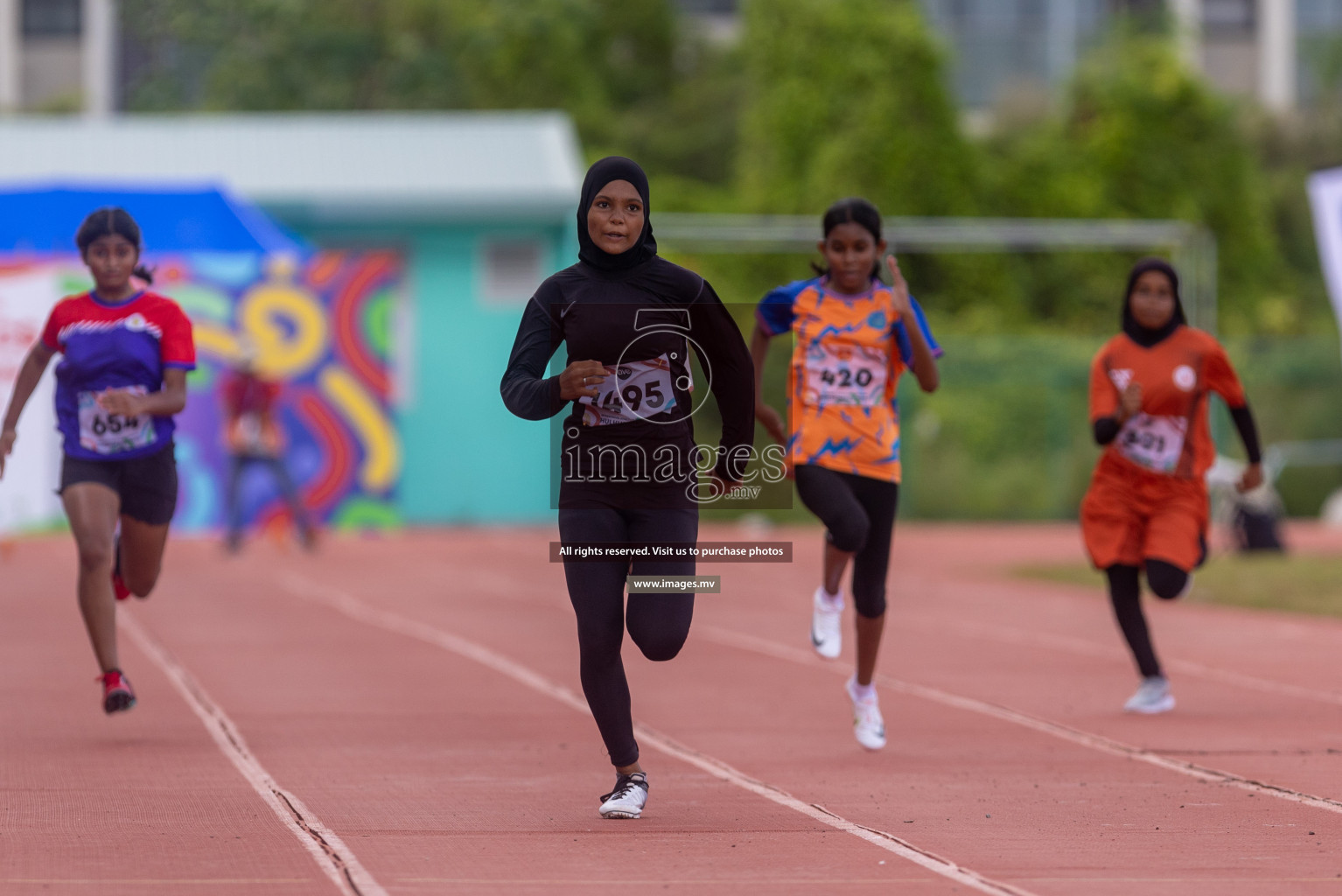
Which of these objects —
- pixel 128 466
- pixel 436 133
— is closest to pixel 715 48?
pixel 436 133

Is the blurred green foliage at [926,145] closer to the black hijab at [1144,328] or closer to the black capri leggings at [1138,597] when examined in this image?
the black hijab at [1144,328]

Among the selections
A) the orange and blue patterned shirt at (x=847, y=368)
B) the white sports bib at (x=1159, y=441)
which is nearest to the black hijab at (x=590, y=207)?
the orange and blue patterned shirt at (x=847, y=368)

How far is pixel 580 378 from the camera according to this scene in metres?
6.46

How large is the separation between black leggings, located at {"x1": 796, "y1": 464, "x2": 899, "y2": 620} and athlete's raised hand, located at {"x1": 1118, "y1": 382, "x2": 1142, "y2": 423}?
1.52 metres

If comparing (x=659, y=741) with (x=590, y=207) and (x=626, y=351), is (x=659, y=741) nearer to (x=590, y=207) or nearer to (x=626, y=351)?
(x=626, y=351)

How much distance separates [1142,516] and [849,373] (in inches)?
82.5

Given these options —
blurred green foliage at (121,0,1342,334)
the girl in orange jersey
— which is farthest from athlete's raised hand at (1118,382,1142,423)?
blurred green foliage at (121,0,1342,334)

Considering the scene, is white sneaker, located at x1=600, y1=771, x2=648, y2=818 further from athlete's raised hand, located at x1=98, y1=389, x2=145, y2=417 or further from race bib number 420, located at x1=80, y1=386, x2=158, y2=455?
race bib number 420, located at x1=80, y1=386, x2=158, y2=455

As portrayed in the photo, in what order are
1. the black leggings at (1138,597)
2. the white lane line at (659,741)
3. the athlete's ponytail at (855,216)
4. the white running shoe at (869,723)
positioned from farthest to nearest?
the black leggings at (1138,597), the white running shoe at (869,723), the athlete's ponytail at (855,216), the white lane line at (659,741)

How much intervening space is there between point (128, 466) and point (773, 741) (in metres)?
2.96

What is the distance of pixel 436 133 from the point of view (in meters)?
31.0

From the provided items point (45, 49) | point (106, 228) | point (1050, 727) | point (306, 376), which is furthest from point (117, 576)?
point (45, 49)

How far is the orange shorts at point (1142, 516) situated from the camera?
32.3ft

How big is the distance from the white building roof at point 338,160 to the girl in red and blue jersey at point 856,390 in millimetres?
20075
